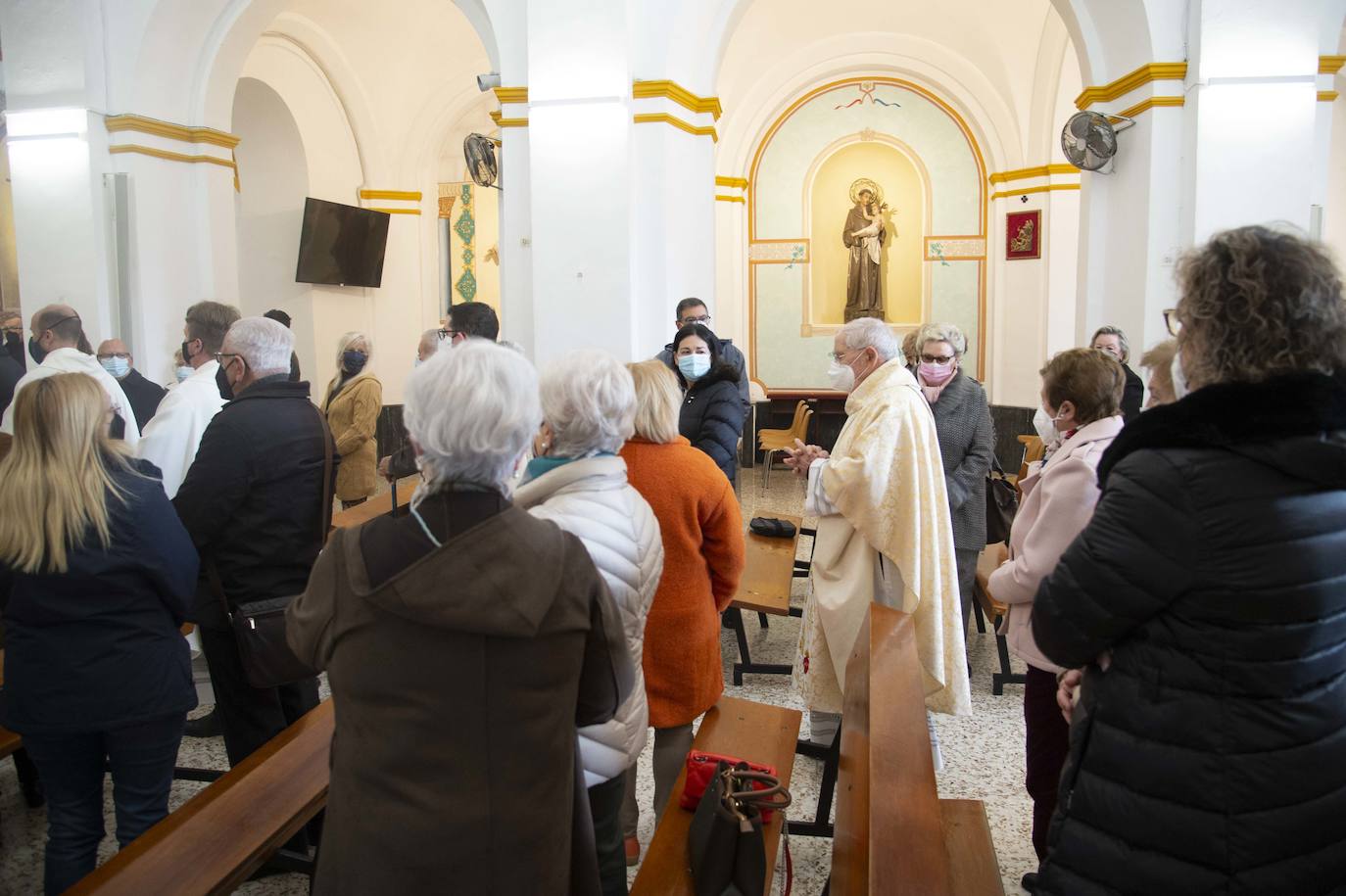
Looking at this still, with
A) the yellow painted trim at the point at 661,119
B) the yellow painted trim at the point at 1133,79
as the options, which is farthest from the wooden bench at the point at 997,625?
the yellow painted trim at the point at 661,119

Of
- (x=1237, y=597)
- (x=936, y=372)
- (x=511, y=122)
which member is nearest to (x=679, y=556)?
(x=1237, y=597)

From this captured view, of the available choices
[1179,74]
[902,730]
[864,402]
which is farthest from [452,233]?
[902,730]

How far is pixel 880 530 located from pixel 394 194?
10.4 metres

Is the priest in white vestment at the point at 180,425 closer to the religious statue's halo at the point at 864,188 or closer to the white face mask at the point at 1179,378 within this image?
the white face mask at the point at 1179,378

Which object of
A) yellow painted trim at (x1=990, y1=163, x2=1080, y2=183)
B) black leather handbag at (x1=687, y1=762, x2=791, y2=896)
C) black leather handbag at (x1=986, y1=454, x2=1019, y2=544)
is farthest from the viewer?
yellow painted trim at (x1=990, y1=163, x2=1080, y2=183)

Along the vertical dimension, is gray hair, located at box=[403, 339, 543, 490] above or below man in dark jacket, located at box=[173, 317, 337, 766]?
above

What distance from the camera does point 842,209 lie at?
1350 centimetres

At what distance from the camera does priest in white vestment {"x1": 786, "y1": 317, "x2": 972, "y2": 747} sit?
3.26 m

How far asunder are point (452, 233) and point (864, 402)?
436 inches

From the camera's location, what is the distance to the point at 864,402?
336 centimetres

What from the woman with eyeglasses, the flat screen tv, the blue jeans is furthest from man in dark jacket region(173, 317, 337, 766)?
the flat screen tv

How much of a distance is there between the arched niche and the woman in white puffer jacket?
11426 mm

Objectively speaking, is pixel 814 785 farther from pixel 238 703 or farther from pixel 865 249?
pixel 865 249

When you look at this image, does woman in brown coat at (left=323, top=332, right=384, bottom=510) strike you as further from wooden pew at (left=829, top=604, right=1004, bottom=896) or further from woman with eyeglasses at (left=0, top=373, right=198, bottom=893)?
wooden pew at (left=829, top=604, right=1004, bottom=896)
